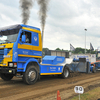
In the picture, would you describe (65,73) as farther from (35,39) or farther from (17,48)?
(17,48)

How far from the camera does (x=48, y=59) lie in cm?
1013

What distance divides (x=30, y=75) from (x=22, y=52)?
1374 mm

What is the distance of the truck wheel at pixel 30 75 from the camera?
726 cm

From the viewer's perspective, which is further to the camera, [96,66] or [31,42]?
[96,66]

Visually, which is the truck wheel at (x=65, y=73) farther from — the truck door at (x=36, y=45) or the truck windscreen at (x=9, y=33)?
the truck windscreen at (x=9, y=33)

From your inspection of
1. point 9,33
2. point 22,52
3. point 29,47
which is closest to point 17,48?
point 22,52

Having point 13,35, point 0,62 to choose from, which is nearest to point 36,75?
point 0,62

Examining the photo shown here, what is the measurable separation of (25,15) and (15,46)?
791 inches

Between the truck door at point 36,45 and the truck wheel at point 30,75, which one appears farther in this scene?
the truck door at point 36,45

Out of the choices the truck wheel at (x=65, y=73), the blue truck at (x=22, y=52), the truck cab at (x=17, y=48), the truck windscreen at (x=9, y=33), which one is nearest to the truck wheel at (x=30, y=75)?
the blue truck at (x=22, y=52)

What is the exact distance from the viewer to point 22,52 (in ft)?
24.0

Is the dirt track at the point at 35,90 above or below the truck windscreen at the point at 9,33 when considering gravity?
below

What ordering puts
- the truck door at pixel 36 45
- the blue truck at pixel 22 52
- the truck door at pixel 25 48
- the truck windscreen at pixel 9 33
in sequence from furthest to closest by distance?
the truck door at pixel 36 45 → the truck windscreen at pixel 9 33 → the truck door at pixel 25 48 → the blue truck at pixel 22 52

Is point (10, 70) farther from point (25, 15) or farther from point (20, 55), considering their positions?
point (25, 15)
